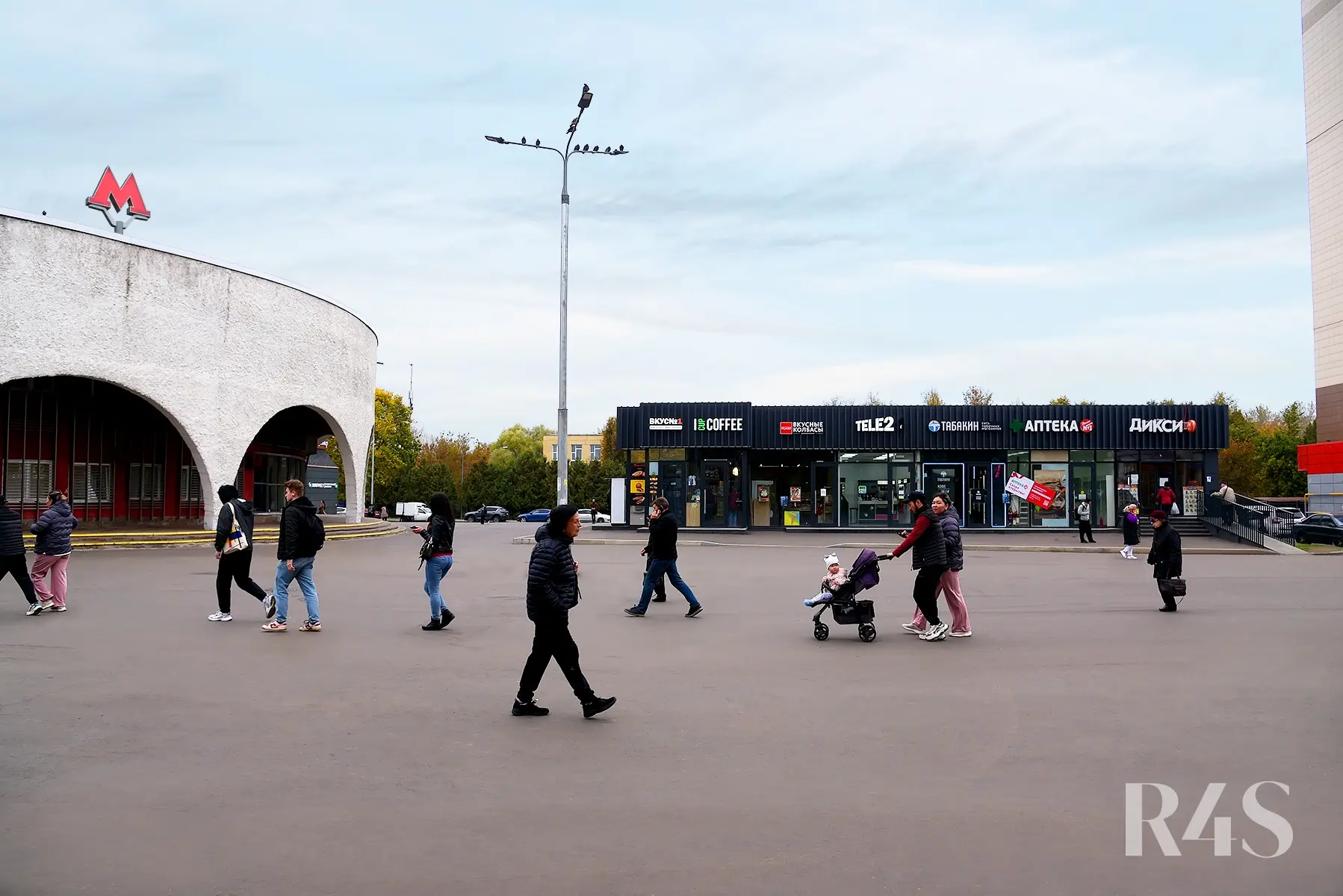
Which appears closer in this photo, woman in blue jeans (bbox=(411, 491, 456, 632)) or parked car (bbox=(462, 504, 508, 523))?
woman in blue jeans (bbox=(411, 491, 456, 632))

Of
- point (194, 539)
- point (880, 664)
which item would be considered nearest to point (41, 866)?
point (880, 664)

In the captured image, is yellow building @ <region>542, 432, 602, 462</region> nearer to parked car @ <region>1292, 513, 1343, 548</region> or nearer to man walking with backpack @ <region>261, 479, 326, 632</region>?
parked car @ <region>1292, 513, 1343, 548</region>

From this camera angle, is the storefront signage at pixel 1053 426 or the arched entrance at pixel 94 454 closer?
the arched entrance at pixel 94 454

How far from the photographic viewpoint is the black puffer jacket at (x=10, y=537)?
13.5 m

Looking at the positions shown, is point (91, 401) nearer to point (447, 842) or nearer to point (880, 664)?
point (880, 664)

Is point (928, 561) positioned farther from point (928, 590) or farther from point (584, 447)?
point (584, 447)

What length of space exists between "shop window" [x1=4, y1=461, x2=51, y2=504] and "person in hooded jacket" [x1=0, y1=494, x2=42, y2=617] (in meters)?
19.3

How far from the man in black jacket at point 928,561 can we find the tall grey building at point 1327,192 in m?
45.1

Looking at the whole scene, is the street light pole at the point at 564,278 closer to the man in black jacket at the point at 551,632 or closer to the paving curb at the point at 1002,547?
the paving curb at the point at 1002,547

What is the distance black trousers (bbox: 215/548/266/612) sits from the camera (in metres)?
13.1

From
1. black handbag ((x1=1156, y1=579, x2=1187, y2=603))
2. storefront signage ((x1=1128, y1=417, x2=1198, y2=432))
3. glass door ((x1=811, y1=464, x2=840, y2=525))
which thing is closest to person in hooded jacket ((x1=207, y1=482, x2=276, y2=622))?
black handbag ((x1=1156, y1=579, x2=1187, y2=603))

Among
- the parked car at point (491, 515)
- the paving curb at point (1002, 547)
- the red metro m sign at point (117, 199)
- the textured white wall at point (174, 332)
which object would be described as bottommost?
the parked car at point (491, 515)

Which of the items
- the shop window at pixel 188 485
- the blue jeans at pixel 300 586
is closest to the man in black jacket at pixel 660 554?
the blue jeans at pixel 300 586

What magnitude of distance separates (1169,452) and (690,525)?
19.6 meters
